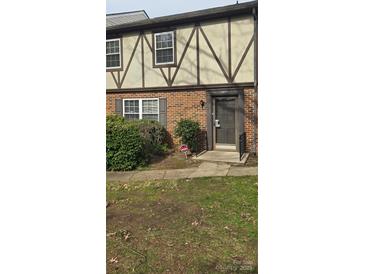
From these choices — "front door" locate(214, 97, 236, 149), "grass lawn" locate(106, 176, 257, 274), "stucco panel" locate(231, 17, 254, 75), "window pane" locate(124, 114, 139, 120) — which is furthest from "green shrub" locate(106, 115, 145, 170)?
"stucco panel" locate(231, 17, 254, 75)

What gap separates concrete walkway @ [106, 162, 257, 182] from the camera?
655 centimetres

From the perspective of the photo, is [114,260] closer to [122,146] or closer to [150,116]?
[122,146]

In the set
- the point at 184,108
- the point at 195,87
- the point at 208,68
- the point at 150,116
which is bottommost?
the point at 150,116

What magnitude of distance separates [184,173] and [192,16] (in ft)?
18.6

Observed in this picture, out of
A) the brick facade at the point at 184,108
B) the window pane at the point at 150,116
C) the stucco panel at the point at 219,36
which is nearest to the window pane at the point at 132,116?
the window pane at the point at 150,116

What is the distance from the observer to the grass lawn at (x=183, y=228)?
8.82ft

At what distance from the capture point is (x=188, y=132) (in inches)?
367

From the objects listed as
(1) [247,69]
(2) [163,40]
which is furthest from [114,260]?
(2) [163,40]

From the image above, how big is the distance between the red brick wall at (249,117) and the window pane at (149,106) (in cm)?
338

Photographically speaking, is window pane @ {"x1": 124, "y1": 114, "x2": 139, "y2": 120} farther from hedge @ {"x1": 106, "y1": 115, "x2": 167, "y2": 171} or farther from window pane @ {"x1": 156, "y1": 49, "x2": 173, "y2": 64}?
hedge @ {"x1": 106, "y1": 115, "x2": 167, "y2": 171}

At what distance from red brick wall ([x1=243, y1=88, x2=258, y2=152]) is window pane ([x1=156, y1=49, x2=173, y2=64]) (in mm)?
3070

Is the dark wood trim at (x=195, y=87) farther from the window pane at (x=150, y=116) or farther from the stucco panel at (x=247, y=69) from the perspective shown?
the window pane at (x=150, y=116)
